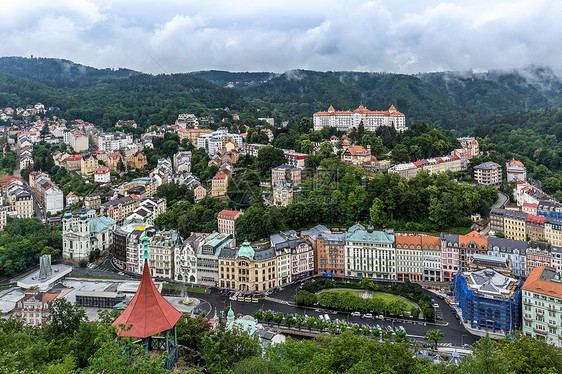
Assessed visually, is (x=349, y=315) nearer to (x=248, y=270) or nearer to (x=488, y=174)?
(x=248, y=270)

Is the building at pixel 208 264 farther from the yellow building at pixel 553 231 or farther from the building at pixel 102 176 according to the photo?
the building at pixel 102 176

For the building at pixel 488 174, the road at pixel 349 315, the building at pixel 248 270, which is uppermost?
the building at pixel 488 174

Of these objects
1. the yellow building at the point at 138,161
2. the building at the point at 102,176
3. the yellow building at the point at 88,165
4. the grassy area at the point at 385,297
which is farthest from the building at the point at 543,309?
the yellow building at the point at 88,165

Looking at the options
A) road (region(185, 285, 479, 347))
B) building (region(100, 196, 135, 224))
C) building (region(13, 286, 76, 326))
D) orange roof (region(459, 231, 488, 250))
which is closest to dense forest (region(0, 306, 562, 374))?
road (region(185, 285, 479, 347))

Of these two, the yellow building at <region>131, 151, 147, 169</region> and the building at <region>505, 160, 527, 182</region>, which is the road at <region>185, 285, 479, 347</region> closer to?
the building at <region>505, 160, 527, 182</region>

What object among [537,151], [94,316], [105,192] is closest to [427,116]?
[537,151]

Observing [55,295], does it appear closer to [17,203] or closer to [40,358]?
[40,358]
